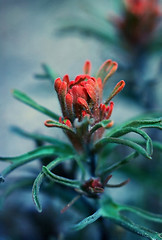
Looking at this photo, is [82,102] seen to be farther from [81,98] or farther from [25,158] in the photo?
[25,158]

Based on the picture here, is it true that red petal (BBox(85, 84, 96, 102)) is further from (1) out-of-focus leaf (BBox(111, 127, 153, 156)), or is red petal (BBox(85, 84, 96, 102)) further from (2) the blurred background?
(2) the blurred background

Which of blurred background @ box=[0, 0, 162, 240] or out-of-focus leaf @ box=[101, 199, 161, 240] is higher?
blurred background @ box=[0, 0, 162, 240]

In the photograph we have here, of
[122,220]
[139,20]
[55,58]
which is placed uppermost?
[55,58]

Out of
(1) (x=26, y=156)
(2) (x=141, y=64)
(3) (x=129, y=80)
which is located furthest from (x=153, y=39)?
(1) (x=26, y=156)

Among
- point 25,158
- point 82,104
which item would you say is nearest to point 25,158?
point 25,158

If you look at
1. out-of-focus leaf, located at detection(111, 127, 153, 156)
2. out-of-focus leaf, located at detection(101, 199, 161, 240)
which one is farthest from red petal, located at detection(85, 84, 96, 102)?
out-of-focus leaf, located at detection(101, 199, 161, 240)

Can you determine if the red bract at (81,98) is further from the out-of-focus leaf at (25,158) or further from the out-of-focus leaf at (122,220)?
the out-of-focus leaf at (122,220)
